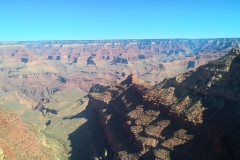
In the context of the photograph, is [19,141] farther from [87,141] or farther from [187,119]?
[187,119]

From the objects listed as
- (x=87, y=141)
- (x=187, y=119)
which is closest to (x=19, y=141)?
(x=87, y=141)

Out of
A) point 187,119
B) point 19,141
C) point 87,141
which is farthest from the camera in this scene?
point 87,141

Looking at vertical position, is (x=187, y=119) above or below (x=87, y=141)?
above

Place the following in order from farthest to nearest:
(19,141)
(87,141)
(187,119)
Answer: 1. (87,141)
2. (19,141)
3. (187,119)

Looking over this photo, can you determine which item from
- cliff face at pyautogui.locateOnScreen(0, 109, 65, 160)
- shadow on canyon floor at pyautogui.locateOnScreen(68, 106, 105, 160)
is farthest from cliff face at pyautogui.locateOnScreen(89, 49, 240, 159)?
cliff face at pyautogui.locateOnScreen(0, 109, 65, 160)

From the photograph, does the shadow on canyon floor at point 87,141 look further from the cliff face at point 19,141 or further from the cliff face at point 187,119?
the cliff face at point 19,141

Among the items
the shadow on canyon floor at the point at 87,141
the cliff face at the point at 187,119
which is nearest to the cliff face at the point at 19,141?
the shadow on canyon floor at the point at 87,141

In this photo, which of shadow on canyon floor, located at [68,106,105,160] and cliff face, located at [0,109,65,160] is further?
shadow on canyon floor, located at [68,106,105,160]

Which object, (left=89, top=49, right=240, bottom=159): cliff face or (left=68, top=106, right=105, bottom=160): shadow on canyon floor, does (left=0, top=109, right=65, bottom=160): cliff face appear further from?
(left=89, top=49, right=240, bottom=159): cliff face
